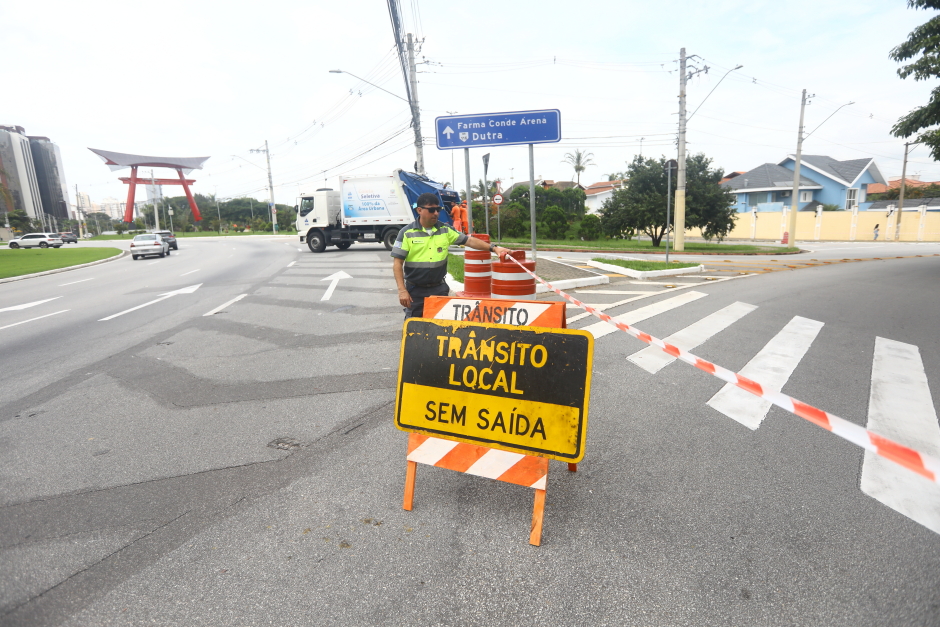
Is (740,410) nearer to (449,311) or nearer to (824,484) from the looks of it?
(824,484)

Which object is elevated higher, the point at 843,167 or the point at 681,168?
the point at 843,167

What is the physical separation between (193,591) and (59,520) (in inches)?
50.3

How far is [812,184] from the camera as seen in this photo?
5309cm

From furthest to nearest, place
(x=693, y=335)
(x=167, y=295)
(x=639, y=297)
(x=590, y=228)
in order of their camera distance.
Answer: (x=590, y=228), (x=167, y=295), (x=639, y=297), (x=693, y=335)

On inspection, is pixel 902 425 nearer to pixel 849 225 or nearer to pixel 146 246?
pixel 146 246

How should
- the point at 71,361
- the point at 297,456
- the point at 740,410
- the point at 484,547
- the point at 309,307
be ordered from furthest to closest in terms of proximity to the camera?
the point at 309,307 < the point at 71,361 < the point at 740,410 < the point at 297,456 < the point at 484,547

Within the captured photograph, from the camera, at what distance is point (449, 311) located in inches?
154

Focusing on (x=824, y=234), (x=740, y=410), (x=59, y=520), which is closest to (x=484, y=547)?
(x=59, y=520)

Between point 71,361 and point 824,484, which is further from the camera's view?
point 71,361

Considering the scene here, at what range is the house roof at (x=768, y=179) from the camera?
52312 millimetres

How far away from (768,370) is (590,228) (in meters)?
32.2

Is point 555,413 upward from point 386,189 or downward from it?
downward

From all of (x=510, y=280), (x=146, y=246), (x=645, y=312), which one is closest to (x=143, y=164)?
(x=146, y=246)

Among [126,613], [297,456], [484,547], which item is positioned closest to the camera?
[126,613]
